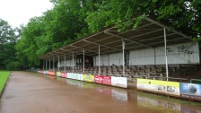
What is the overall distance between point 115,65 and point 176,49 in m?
11.4

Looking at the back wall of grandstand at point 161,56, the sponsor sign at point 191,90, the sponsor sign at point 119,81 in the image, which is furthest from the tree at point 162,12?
the sponsor sign at point 119,81

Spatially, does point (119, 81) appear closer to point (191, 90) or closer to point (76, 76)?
point (191, 90)

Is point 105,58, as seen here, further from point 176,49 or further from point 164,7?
point 164,7

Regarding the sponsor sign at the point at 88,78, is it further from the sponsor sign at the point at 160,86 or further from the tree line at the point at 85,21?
the sponsor sign at the point at 160,86

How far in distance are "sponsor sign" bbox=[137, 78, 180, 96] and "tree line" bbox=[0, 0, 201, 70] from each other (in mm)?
3500

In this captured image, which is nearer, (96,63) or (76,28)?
(96,63)

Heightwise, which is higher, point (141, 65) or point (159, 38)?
point (159, 38)

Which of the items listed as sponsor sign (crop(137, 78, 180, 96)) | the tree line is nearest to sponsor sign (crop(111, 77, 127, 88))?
sponsor sign (crop(137, 78, 180, 96))

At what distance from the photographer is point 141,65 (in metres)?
23.7

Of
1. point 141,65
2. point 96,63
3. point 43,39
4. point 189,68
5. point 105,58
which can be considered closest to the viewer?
point 189,68

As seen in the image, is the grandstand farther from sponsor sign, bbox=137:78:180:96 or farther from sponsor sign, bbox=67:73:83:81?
sponsor sign, bbox=67:73:83:81

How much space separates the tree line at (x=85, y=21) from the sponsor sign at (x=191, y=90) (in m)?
3.55

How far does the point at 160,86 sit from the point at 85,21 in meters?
24.0

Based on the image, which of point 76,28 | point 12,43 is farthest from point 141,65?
point 12,43
